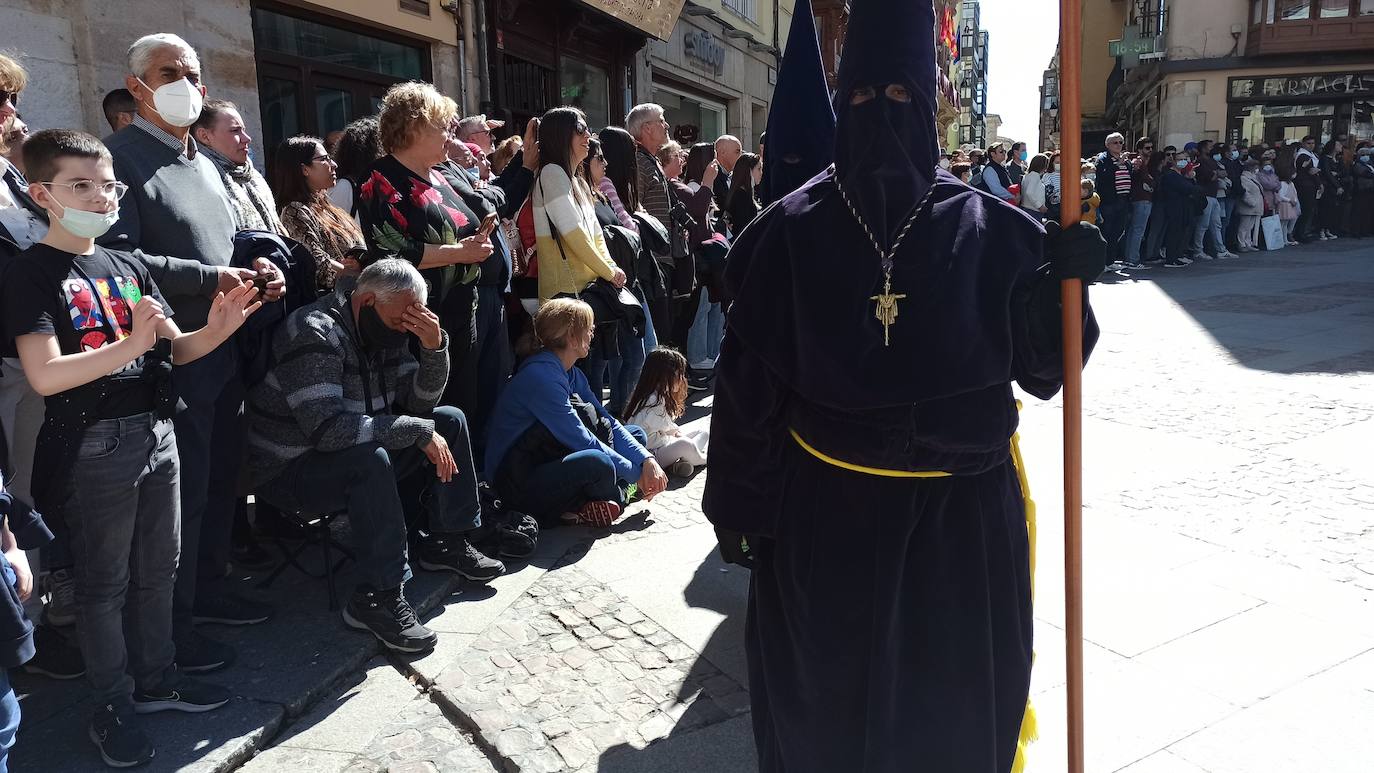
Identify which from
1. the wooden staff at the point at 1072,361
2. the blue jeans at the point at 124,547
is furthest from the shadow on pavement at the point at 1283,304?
the blue jeans at the point at 124,547

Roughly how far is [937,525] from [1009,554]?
0.18m

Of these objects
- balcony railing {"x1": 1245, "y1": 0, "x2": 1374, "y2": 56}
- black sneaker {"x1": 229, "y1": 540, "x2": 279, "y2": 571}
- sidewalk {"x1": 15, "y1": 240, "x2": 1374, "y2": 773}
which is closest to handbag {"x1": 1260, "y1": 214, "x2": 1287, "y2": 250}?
balcony railing {"x1": 1245, "y1": 0, "x2": 1374, "y2": 56}

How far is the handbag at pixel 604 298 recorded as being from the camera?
5.57 metres

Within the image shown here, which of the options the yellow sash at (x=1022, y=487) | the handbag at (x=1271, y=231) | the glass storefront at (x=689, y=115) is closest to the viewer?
the yellow sash at (x=1022, y=487)

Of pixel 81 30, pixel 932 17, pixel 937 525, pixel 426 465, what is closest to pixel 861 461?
pixel 937 525

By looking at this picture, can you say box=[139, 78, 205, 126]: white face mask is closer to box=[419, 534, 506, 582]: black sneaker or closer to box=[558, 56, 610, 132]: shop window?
box=[419, 534, 506, 582]: black sneaker

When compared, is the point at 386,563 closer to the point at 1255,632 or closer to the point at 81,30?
the point at 1255,632

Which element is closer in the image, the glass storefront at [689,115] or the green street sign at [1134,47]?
the glass storefront at [689,115]

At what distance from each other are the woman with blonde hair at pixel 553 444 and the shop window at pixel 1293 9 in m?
28.0

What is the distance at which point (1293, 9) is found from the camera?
2605 centimetres

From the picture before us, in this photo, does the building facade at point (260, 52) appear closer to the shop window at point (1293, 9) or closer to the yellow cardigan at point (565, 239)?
the yellow cardigan at point (565, 239)

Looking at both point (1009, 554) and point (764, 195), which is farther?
point (764, 195)

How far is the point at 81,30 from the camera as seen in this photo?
20.0 feet

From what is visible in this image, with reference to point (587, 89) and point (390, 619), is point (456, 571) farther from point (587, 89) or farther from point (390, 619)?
point (587, 89)
